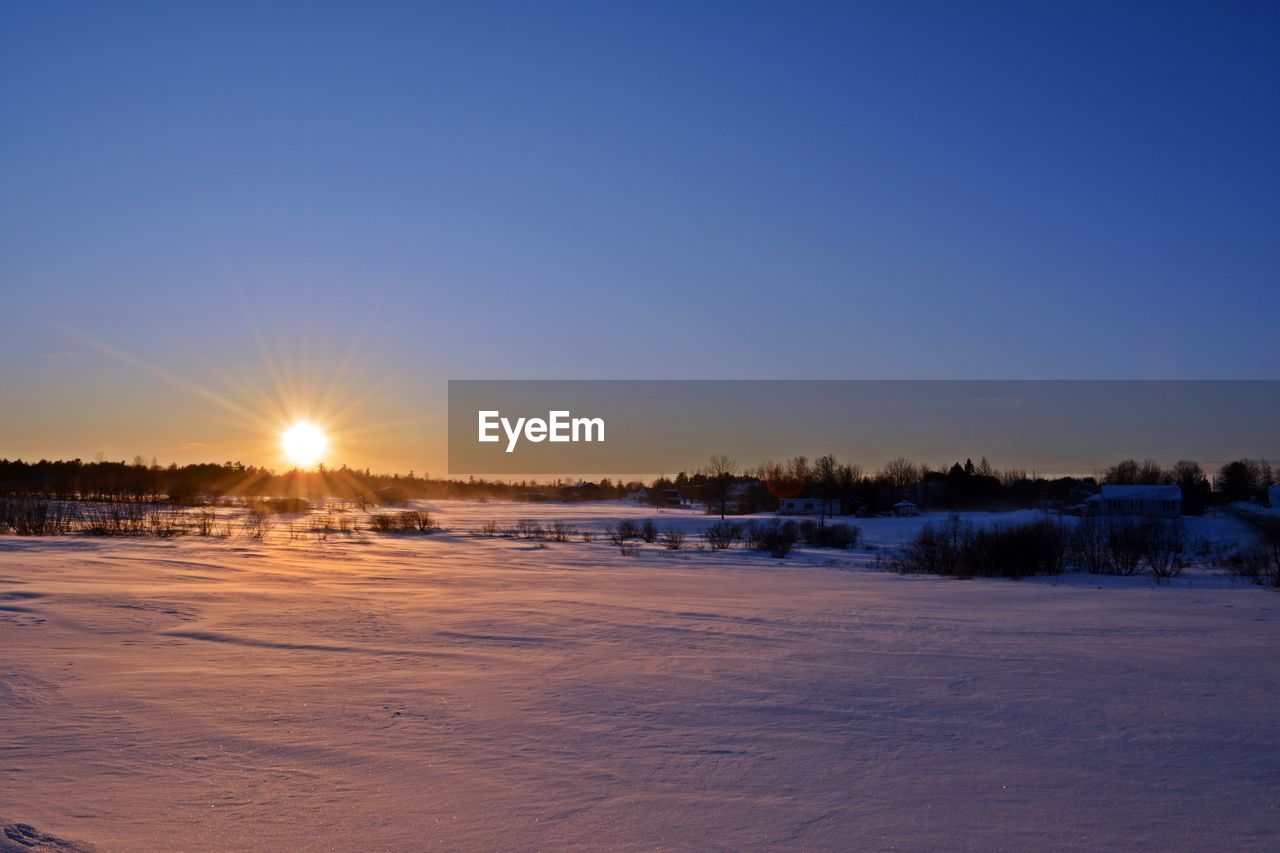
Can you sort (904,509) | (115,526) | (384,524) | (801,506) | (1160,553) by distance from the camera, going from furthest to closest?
(801,506), (904,509), (384,524), (115,526), (1160,553)

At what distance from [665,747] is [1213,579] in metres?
26.5

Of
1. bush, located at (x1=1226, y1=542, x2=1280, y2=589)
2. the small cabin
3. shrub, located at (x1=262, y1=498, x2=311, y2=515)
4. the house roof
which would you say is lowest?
bush, located at (x1=1226, y1=542, x2=1280, y2=589)

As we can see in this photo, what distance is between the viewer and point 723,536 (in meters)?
42.4

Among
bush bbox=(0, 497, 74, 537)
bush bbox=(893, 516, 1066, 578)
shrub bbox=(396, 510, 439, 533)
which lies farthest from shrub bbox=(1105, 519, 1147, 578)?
bush bbox=(0, 497, 74, 537)

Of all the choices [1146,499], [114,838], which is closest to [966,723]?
[114,838]

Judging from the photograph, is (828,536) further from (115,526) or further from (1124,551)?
(115,526)

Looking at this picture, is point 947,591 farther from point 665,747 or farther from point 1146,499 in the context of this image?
point 1146,499

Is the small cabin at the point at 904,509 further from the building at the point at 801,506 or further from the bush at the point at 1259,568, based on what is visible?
the bush at the point at 1259,568

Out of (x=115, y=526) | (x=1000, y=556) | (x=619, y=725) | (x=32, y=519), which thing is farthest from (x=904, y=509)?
(x=619, y=725)

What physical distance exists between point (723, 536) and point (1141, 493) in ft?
156

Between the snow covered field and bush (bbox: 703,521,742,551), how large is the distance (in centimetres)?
2707

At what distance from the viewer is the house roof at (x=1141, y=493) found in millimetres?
71125

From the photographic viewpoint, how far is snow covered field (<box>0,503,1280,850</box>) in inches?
191

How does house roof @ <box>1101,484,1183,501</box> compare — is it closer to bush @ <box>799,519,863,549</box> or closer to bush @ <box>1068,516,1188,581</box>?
bush @ <box>799,519,863,549</box>
